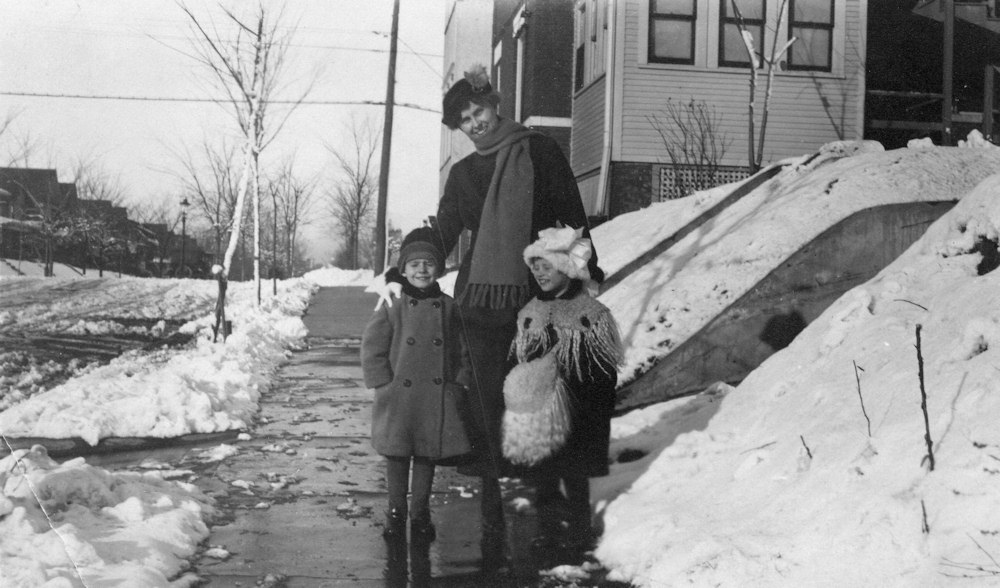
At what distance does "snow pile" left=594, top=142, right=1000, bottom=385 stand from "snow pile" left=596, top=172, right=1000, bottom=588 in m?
1.12

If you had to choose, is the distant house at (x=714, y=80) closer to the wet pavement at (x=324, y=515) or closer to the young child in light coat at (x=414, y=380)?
the wet pavement at (x=324, y=515)

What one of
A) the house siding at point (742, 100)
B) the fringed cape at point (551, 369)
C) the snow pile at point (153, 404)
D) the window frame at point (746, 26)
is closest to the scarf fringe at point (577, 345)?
the fringed cape at point (551, 369)

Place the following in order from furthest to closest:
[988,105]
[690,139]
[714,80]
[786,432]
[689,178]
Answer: [714,80] → [689,178] → [690,139] → [988,105] → [786,432]

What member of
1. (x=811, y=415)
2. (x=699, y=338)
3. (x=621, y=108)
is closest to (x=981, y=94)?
(x=621, y=108)

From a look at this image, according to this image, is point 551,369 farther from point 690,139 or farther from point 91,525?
point 690,139

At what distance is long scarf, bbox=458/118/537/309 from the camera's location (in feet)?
15.2

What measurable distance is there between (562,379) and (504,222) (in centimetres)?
77

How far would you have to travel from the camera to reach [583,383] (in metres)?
4.59

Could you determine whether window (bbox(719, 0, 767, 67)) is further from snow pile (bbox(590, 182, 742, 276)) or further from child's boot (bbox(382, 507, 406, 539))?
child's boot (bbox(382, 507, 406, 539))

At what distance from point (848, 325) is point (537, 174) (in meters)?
1.93

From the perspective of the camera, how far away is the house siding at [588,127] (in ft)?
49.2

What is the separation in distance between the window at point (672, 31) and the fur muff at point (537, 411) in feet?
35.6

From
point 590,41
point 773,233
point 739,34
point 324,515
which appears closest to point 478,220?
point 324,515

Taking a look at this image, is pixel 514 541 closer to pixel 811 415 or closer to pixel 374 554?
pixel 374 554
